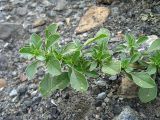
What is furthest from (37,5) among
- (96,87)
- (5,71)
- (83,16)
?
(96,87)

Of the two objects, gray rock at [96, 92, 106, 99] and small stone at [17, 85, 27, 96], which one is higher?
gray rock at [96, 92, 106, 99]

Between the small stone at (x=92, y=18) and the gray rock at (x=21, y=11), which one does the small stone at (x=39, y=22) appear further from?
the small stone at (x=92, y=18)

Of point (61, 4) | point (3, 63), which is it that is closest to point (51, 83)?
point (3, 63)

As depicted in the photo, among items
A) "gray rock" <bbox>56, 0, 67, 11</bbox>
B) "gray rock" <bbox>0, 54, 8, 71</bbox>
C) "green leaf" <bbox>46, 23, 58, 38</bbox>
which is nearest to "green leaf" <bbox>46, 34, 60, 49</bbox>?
"green leaf" <bbox>46, 23, 58, 38</bbox>

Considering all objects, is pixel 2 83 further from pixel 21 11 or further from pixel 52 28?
pixel 21 11

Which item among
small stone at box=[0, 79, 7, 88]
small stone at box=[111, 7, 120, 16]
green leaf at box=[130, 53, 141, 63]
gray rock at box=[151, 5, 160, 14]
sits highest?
green leaf at box=[130, 53, 141, 63]

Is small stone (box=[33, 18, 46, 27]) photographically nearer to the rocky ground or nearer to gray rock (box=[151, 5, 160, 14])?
the rocky ground

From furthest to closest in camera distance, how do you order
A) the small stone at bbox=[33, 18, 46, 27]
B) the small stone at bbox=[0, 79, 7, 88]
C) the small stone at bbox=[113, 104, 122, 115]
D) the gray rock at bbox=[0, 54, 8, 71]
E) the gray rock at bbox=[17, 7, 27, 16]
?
the gray rock at bbox=[17, 7, 27, 16] → the small stone at bbox=[33, 18, 46, 27] → the gray rock at bbox=[0, 54, 8, 71] → the small stone at bbox=[0, 79, 7, 88] → the small stone at bbox=[113, 104, 122, 115]
